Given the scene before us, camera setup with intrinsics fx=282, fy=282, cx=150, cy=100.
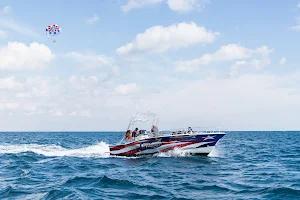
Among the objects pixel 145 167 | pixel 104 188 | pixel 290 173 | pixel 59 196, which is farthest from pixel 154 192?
pixel 290 173

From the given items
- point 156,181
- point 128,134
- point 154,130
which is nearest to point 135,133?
point 128,134

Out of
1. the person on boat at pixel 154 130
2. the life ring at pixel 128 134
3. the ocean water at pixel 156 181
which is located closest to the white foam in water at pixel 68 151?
the life ring at pixel 128 134

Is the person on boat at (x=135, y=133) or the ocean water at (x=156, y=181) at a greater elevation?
the person on boat at (x=135, y=133)

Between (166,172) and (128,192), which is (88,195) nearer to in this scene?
(128,192)

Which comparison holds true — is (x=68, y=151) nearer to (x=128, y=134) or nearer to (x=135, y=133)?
(x=128, y=134)

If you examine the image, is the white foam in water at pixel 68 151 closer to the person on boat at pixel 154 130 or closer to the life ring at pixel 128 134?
the life ring at pixel 128 134

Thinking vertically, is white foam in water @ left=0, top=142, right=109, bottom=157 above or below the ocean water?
below

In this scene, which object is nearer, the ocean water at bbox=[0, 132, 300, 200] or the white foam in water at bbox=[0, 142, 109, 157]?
the ocean water at bbox=[0, 132, 300, 200]

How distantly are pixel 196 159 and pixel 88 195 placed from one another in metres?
12.5

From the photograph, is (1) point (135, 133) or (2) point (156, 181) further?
(1) point (135, 133)

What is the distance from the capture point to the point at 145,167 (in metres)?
20.9

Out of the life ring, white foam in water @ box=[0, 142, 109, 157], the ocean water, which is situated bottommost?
white foam in water @ box=[0, 142, 109, 157]

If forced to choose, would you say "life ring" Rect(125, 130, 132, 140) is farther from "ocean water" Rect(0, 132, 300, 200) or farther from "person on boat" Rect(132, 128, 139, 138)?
"ocean water" Rect(0, 132, 300, 200)

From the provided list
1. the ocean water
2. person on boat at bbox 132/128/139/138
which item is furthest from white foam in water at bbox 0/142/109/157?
the ocean water
